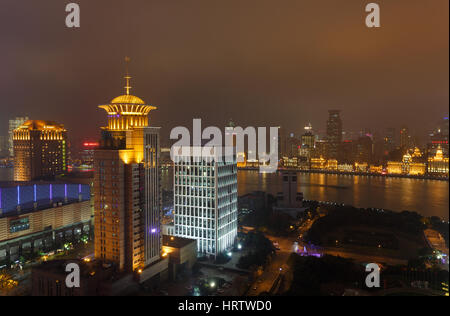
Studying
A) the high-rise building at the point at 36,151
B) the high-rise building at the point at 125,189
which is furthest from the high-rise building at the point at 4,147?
the high-rise building at the point at 125,189

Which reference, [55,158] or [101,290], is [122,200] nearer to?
[101,290]

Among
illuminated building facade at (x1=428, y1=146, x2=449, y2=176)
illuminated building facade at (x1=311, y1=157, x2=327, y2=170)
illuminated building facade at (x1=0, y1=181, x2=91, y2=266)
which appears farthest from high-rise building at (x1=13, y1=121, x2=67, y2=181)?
illuminated building facade at (x1=311, y1=157, x2=327, y2=170)

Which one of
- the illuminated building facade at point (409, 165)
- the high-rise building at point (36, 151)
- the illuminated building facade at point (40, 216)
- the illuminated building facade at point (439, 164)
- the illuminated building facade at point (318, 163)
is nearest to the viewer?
the illuminated building facade at point (40, 216)

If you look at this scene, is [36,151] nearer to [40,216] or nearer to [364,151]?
[40,216]

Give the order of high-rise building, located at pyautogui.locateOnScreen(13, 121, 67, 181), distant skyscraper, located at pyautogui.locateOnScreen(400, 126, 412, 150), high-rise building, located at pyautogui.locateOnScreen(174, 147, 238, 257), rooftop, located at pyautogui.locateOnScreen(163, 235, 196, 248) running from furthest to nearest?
distant skyscraper, located at pyautogui.locateOnScreen(400, 126, 412, 150) < high-rise building, located at pyautogui.locateOnScreen(13, 121, 67, 181) < high-rise building, located at pyautogui.locateOnScreen(174, 147, 238, 257) < rooftop, located at pyautogui.locateOnScreen(163, 235, 196, 248)

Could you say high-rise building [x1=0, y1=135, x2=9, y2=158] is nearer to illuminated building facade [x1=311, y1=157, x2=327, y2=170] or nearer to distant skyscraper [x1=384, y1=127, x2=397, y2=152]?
illuminated building facade [x1=311, y1=157, x2=327, y2=170]

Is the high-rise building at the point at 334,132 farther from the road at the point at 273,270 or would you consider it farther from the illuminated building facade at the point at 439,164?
the road at the point at 273,270
